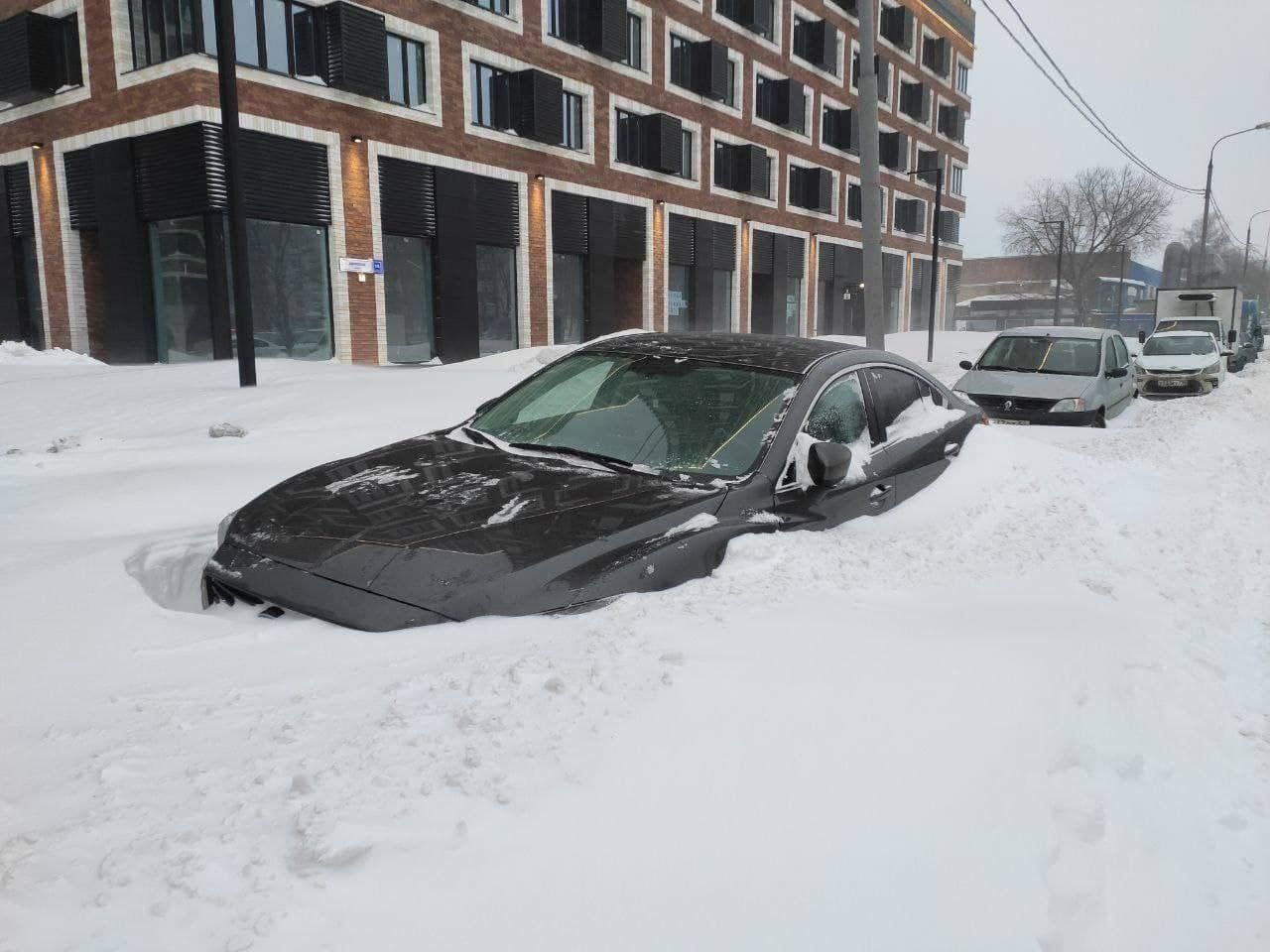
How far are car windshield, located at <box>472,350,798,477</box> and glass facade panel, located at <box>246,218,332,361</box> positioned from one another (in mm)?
14134

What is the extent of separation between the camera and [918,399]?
5.25 meters

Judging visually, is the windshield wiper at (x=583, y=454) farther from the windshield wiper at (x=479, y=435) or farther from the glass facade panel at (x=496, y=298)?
the glass facade panel at (x=496, y=298)

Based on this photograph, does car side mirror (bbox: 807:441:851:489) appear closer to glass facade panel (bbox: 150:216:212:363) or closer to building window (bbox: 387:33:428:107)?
glass facade panel (bbox: 150:216:212:363)

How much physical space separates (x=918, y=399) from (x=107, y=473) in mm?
5627

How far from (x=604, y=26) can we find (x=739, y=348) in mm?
22377

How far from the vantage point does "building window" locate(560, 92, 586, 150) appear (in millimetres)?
24000

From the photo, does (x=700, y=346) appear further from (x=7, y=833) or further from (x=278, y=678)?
(x=7, y=833)

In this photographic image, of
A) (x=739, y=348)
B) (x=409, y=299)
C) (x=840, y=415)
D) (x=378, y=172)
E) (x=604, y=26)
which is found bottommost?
(x=840, y=415)

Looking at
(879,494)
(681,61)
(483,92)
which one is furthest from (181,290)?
(681,61)

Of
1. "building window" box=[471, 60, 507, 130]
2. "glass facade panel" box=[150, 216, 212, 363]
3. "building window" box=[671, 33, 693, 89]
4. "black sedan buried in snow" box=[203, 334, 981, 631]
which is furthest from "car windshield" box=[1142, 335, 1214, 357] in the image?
"glass facade panel" box=[150, 216, 212, 363]

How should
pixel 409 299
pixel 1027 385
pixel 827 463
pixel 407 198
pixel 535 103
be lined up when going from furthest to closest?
pixel 535 103 < pixel 409 299 < pixel 407 198 < pixel 1027 385 < pixel 827 463

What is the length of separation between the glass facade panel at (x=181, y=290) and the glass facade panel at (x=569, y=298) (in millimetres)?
9057

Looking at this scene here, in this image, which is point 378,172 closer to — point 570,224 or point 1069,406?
point 570,224

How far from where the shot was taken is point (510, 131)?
71.7 ft
